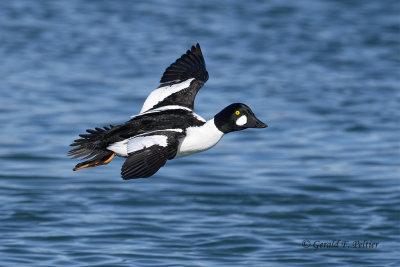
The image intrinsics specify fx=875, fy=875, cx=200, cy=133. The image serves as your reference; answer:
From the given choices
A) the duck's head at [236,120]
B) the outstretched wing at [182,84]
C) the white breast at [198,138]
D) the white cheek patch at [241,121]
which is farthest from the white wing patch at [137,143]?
the outstretched wing at [182,84]

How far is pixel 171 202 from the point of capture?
1299 cm

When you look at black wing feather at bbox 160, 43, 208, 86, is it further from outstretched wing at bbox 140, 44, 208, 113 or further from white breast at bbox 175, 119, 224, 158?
white breast at bbox 175, 119, 224, 158

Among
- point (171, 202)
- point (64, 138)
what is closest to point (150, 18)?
point (64, 138)

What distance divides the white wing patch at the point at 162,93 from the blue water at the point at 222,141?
189cm

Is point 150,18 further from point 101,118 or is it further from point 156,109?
point 156,109

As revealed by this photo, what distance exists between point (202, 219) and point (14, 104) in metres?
7.09

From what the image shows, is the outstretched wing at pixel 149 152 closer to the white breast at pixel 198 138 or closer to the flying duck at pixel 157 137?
the flying duck at pixel 157 137

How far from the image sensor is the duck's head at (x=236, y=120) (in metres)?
9.05

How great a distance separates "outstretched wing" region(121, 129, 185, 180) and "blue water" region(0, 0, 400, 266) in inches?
94.2

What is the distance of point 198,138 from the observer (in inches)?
350

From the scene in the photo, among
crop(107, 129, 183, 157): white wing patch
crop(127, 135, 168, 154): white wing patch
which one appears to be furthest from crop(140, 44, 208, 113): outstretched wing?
crop(127, 135, 168, 154): white wing patch

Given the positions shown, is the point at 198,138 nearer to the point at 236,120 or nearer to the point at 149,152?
the point at 236,120

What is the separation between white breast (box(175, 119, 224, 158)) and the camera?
888 cm

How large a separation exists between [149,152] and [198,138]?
0.82 meters
